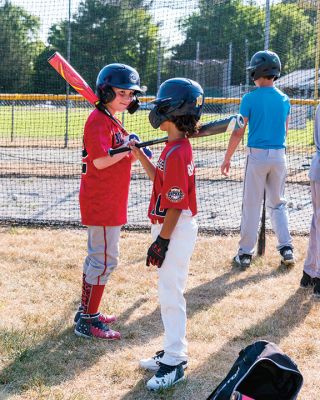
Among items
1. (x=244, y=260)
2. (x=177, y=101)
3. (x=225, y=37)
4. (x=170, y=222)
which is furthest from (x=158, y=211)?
(x=225, y=37)

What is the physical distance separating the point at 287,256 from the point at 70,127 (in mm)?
14654

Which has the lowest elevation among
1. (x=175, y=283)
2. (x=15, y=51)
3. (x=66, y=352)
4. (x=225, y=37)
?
(x=66, y=352)

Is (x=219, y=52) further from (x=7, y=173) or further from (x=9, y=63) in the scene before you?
(x=7, y=173)

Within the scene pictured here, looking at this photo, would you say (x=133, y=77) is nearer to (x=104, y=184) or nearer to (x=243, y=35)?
(x=104, y=184)

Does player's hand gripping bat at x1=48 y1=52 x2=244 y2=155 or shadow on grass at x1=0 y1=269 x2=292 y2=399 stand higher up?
player's hand gripping bat at x1=48 y1=52 x2=244 y2=155

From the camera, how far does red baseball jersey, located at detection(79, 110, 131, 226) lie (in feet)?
12.8

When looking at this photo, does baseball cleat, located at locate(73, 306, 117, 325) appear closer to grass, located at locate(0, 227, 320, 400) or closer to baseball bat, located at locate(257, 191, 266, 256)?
grass, located at locate(0, 227, 320, 400)

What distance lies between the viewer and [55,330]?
4.21m

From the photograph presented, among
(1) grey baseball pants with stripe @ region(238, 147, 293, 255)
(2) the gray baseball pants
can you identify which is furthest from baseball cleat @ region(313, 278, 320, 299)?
(1) grey baseball pants with stripe @ region(238, 147, 293, 255)

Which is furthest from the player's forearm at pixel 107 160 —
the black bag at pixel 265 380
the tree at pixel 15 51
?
the tree at pixel 15 51

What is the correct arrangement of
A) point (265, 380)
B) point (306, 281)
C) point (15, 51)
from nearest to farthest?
point (265, 380) → point (306, 281) → point (15, 51)

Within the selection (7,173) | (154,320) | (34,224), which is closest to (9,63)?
(7,173)

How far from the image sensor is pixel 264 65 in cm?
538

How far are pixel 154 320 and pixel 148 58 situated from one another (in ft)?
77.7
